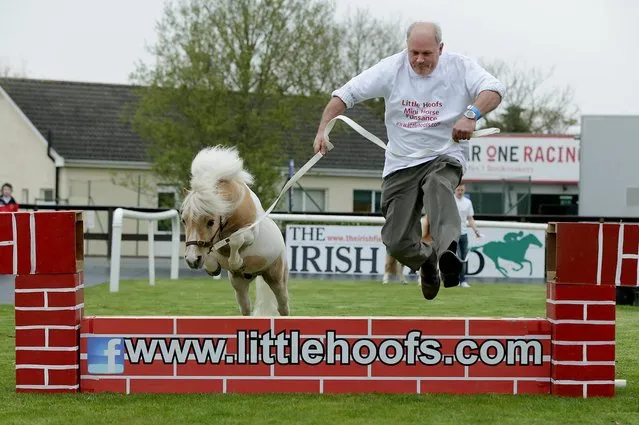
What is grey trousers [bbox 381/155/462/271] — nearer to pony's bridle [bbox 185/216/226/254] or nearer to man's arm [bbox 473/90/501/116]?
man's arm [bbox 473/90/501/116]

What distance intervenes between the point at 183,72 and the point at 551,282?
81.5 feet

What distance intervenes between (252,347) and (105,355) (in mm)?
851

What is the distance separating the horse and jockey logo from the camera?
21312 mm

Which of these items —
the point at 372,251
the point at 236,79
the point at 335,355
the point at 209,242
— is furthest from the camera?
the point at 236,79

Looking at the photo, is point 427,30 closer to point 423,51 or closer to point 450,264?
point 423,51

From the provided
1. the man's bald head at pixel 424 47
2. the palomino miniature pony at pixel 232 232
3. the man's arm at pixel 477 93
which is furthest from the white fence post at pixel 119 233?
the man's arm at pixel 477 93

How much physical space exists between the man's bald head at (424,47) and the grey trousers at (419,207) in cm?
61

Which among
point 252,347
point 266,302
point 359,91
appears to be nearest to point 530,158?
point 266,302

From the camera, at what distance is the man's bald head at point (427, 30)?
6.77 m

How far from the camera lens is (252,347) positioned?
628 cm

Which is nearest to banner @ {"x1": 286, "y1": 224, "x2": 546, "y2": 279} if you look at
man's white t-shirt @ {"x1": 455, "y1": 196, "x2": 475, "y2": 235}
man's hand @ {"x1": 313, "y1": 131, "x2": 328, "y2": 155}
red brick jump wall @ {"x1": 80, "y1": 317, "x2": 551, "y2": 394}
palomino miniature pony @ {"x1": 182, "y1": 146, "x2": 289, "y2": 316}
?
man's white t-shirt @ {"x1": 455, "y1": 196, "x2": 475, "y2": 235}

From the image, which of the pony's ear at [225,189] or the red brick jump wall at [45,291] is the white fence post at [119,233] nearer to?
the pony's ear at [225,189]

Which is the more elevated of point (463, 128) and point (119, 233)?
point (463, 128)

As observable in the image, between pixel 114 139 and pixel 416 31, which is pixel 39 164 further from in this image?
pixel 416 31
